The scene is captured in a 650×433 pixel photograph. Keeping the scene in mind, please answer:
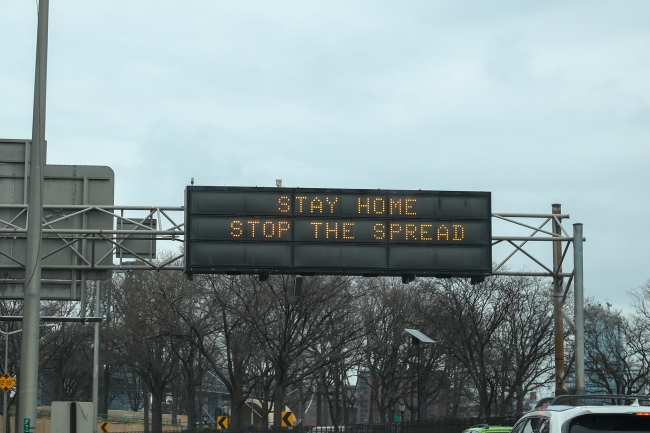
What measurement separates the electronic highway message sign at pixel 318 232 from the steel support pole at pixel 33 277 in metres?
8.09

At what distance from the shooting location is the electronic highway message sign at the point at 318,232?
23656 millimetres

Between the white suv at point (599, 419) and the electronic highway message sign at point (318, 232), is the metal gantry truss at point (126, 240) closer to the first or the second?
the electronic highway message sign at point (318, 232)

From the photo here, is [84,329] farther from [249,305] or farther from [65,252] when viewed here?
[65,252]

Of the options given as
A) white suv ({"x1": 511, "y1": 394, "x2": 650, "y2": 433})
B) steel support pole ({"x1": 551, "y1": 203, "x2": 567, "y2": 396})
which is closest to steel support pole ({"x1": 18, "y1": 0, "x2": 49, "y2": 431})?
white suv ({"x1": 511, "y1": 394, "x2": 650, "y2": 433})

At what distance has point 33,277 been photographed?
1534 cm

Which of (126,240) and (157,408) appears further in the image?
(157,408)

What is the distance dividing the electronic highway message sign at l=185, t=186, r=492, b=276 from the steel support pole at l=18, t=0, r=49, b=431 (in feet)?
26.5

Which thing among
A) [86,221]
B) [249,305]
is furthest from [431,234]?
[249,305]

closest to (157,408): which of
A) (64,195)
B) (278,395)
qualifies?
(278,395)

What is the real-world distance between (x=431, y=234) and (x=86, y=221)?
9.34 meters

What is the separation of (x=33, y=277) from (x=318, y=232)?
9.70 meters

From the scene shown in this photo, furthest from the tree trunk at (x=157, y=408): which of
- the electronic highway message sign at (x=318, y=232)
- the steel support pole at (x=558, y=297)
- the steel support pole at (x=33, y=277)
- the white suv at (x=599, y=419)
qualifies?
the white suv at (x=599, y=419)

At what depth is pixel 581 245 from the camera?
26.1 m

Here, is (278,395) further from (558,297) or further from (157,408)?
(558,297)
